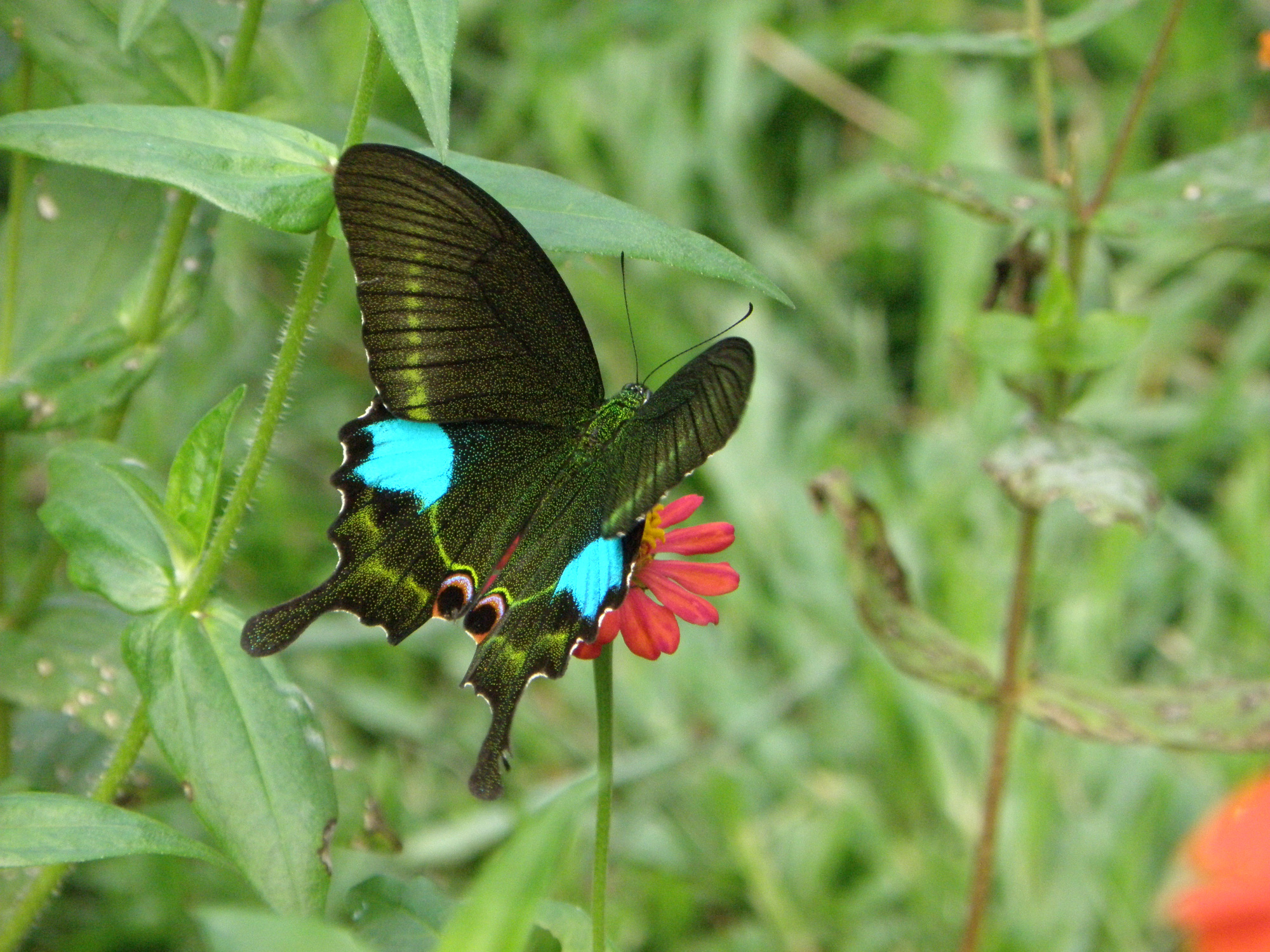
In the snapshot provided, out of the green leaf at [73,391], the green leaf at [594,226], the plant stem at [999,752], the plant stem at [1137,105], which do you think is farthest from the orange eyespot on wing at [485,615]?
the plant stem at [1137,105]

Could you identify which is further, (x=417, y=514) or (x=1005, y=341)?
(x=1005, y=341)

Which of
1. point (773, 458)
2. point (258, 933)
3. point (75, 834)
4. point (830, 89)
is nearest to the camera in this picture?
point (258, 933)

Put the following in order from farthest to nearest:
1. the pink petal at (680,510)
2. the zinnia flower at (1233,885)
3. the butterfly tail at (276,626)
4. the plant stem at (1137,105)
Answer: the plant stem at (1137,105), the pink petal at (680,510), the butterfly tail at (276,626), the zinnia flower at (1233,885)

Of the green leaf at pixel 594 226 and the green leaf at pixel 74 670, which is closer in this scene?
the green leaf at pixel 594 226

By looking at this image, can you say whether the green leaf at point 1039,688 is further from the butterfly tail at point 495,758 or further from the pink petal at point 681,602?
the butterfly tail at point 495,758

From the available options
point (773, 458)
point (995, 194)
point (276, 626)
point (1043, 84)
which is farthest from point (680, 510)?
point (773, 458)

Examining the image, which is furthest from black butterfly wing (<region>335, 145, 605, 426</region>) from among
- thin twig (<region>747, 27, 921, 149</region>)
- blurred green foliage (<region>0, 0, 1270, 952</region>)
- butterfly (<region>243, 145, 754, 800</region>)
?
thin twig (<region>747, 27, 921, 149</region>)

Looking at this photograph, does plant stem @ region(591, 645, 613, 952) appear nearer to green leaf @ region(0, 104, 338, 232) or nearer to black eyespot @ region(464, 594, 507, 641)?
black eyespot @ region(464, 594, 507, 641)

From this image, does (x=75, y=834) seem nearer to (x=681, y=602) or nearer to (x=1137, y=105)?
(x=681, y=602)
